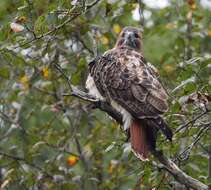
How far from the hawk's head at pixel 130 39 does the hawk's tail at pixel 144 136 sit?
1400 millimetres

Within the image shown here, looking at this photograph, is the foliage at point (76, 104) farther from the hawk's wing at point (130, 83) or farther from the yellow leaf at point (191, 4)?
the hawk's wing at point (130, 83)

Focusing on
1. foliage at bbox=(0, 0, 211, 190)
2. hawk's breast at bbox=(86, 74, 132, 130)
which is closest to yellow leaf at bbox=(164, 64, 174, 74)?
foliage at bbox=(0, 0, 211, 190)

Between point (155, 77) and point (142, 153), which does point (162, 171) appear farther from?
point (155, 77)

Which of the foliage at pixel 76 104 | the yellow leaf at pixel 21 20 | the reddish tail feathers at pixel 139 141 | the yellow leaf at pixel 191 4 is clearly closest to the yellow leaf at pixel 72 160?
the foliage at pixel 76 104

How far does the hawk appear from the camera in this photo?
4594 millimetres

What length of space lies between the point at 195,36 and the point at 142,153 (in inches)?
97.3

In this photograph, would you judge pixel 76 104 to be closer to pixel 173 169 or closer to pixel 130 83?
pixel 130 83

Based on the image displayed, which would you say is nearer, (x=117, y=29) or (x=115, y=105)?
(x=115, y=105)

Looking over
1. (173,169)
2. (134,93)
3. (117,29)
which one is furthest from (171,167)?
(117,29)

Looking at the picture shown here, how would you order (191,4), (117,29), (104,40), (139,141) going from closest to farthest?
(139,141)
(191,4)
(104,40)
(117,29)

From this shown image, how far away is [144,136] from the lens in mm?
4668

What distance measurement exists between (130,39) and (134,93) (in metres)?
1.30

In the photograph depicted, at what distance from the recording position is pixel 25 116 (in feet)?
24.0

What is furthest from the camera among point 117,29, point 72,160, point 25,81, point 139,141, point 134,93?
point 117,29
